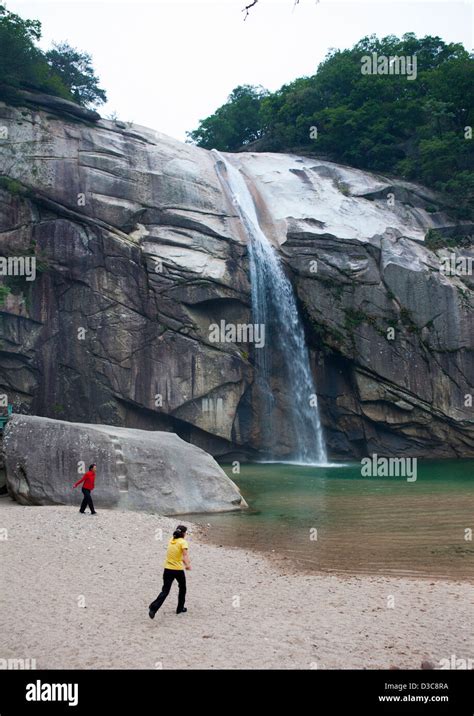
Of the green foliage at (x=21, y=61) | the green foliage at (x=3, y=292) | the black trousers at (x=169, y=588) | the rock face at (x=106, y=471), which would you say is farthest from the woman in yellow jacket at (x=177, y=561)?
the green foliage at (x=21, y=61)

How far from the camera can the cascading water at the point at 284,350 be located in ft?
118

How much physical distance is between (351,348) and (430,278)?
6.08m

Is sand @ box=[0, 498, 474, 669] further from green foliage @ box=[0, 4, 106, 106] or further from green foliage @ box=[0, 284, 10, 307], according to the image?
green foliage @ box=[0, 4, 106, 106]

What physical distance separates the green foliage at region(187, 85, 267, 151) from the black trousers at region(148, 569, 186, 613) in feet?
176

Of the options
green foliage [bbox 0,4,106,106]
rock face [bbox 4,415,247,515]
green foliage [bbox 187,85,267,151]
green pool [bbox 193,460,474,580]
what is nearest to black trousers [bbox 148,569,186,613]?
green pool [bbox 193,460,474,580]

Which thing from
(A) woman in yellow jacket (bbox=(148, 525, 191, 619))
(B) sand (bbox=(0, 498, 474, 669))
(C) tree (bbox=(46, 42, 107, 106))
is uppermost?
(C) tree (bbox=(46, 42, 107, 106))

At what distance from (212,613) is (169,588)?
78 centimetres

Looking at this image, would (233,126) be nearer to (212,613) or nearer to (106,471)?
(106,471)

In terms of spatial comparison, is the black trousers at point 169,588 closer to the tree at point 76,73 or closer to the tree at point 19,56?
the tree at point 19,56

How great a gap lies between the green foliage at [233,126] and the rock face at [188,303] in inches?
771

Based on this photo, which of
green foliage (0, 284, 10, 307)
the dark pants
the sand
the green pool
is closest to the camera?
the sand

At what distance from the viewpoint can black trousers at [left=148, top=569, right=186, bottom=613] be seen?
9477 mm

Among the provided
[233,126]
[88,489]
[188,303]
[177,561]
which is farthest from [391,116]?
[177,561]
